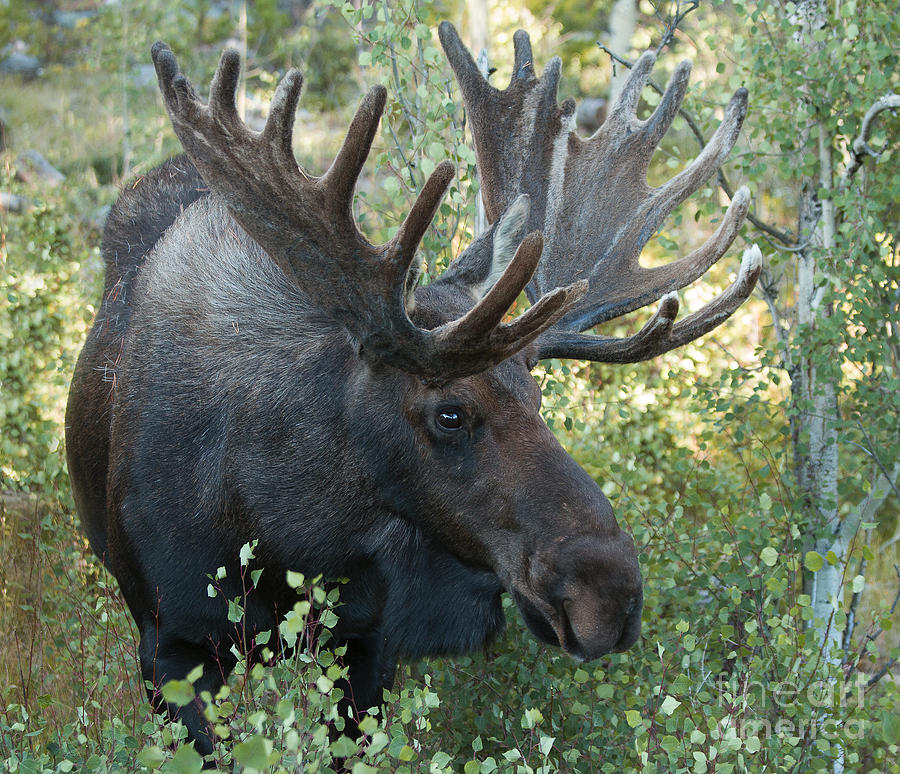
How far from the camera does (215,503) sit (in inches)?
132

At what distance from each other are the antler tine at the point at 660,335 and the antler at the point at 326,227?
500mm

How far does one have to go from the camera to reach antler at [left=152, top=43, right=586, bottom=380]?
2980 mm

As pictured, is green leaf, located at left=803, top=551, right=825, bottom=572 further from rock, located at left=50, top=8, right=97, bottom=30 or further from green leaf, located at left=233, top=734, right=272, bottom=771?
rock, located at left=50, top=8, right=97, bottom=30

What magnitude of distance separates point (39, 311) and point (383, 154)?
283 cm

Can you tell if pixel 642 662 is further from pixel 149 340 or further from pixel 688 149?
pixel 688 149

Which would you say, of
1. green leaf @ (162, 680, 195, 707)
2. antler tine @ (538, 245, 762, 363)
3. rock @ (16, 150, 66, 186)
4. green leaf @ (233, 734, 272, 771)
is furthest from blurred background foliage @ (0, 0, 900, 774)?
rock @ (16, 150, 66, 186)

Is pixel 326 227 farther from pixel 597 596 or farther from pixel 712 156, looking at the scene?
pixel 712 156

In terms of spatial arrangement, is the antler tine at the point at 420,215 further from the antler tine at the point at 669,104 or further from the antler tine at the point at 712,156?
the antler tine at the point at 669,104

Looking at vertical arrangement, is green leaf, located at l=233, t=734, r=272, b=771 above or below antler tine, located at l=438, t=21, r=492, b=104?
below

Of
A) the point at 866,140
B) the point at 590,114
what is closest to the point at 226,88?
the point at 866,140

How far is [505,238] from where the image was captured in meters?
3.66

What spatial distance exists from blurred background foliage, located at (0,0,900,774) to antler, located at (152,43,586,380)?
0.81 m

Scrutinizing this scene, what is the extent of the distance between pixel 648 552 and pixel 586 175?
1.64 metres

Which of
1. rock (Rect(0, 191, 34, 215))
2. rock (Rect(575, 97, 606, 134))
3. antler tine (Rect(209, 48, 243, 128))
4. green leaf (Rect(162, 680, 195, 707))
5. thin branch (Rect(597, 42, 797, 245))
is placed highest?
rock (Rect(575, 97, 606, 134))
